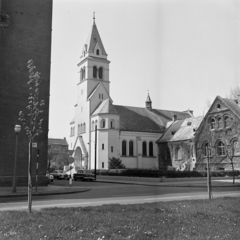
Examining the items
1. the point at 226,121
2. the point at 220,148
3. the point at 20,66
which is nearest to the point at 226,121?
the point at 226,121

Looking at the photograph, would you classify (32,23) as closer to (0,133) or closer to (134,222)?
(0,133)

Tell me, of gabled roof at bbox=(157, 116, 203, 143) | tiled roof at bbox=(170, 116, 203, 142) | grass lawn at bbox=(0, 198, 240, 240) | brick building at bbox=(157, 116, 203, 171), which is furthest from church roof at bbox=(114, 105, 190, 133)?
grass lawn at bbox=(0, 198, 240, 240)

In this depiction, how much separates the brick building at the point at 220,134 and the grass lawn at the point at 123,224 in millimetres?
37803

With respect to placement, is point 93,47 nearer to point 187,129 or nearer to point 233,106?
point 187,129

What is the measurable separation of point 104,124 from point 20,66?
38911mm

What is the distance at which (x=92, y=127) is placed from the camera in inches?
2591

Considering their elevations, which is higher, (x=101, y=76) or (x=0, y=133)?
(x=101, y=76)

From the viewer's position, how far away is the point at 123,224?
752cm

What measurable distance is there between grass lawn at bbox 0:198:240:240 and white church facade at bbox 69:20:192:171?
53.2 metres

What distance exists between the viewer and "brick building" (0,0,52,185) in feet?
78.4

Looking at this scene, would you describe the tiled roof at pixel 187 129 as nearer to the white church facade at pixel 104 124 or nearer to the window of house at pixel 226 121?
the white church facade at pixel 104 124

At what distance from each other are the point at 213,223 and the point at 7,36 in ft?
74.1

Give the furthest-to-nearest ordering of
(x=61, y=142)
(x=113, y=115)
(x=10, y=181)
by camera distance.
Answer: (x=61, y=142), (x=113, y=115), (x=10, y=181)

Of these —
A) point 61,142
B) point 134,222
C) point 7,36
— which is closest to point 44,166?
point 7,36
